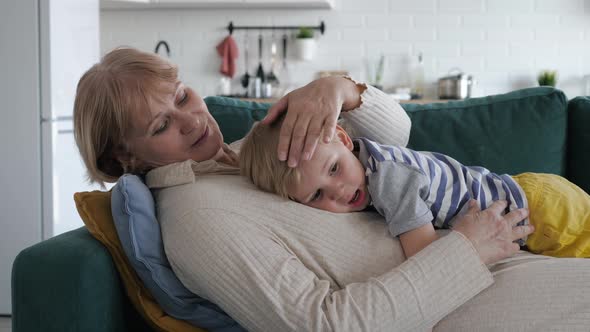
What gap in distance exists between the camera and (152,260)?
125 cm

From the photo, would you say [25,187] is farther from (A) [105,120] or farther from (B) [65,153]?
(A) [105,120]

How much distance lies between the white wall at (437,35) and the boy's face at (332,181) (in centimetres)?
350

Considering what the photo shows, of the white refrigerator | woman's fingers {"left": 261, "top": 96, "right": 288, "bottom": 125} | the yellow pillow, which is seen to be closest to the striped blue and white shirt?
woman's fingers {"left": 261, "top": 96, "right": 288, "bottom": 125}

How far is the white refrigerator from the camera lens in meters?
3.15

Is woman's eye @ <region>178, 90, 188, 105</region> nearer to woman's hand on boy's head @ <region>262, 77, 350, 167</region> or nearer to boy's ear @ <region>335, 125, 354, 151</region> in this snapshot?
woman's hand on boy's head @ <region>262, 77, 350, 167</region>

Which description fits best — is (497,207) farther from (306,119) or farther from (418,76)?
(418,76)

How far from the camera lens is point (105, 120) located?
1.44 m

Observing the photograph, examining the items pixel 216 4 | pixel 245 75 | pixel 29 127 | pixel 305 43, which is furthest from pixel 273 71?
pixel 29 127

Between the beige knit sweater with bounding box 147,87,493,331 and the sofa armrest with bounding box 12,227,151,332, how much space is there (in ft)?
0.49

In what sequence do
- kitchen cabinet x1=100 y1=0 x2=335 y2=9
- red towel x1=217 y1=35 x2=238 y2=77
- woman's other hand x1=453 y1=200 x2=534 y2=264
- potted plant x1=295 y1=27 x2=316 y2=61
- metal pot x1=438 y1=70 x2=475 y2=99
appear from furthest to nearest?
red towel x1=217 y1=35 x2=238 y2=77
potted plant x1=295 y1=27 x2=316 y2=61
kitchen cabinet x1=100 y1=0 x2=335 y2=9
metal pot x1=438 y1=70 x2=475 y2=99
woman's other hand x1=453 y1=200 x2=534 y2=264

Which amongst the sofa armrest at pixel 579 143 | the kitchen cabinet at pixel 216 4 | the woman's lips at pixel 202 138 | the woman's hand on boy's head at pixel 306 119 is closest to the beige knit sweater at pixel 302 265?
the woman's hand on boy's head at pixel 306 119

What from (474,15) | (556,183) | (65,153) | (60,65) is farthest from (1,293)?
(474,15)

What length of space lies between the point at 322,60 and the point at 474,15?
1176mm

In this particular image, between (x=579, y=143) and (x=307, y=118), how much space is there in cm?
107
